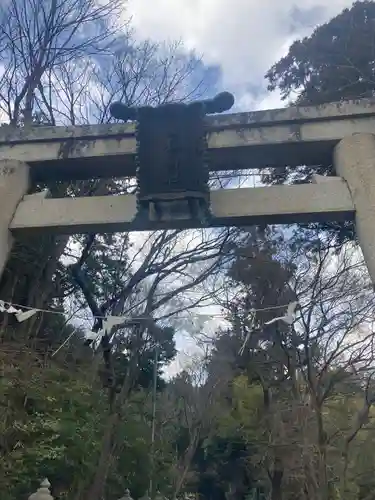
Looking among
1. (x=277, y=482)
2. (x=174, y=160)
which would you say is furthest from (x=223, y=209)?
(x=277, y=482)

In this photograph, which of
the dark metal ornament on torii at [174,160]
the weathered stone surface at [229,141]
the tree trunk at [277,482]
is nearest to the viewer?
the dark metal ornament on torii at [174,160]

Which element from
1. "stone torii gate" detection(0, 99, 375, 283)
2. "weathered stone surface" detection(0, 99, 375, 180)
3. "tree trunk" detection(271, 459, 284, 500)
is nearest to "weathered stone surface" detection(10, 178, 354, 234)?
"stone torii gate" detection(0, 99, 375, 283)

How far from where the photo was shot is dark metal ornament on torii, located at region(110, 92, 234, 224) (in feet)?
14.4

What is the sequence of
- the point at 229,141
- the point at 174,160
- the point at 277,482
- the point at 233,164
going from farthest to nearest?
the point at 277,482, the point at 233,164, the point at 229,141, the point at 174,160

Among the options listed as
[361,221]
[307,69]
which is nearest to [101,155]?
[361,221]

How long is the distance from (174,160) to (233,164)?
0.80 metres

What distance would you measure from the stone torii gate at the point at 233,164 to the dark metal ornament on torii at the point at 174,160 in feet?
0.43

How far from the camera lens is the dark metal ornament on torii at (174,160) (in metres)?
4.38

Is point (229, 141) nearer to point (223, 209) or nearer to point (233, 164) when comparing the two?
point (233, 164)

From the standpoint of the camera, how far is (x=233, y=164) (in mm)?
4992

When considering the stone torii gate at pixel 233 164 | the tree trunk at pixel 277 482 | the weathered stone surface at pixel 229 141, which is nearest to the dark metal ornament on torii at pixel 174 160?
the stone torii gate at pixel 233 164

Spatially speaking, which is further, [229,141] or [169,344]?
[169,344]

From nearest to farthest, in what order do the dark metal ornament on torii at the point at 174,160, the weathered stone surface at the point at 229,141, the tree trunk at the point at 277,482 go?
1. the dark metal ornament on torii at the point at 174,160
2. the weathered stone surface at the point at 229,141
3. the tree trunk at the point at 277,482

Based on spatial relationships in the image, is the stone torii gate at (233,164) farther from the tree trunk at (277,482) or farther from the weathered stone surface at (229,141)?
the tree trunk at (277,482)
